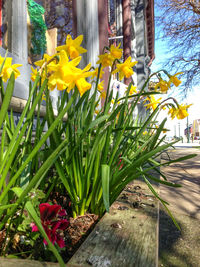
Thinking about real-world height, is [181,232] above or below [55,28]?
below

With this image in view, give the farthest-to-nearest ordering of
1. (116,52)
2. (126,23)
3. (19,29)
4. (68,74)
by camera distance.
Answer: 1. (126,23)
2. (19,29)
3. (116,52)
4. (68,74)

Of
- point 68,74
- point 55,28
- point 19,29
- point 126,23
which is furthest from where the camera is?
point 126,23

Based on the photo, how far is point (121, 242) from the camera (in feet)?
1.57

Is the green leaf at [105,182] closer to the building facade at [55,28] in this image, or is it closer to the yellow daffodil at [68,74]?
the yellow daffodil at [68,74]

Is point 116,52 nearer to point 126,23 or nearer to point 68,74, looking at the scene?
point 68,74

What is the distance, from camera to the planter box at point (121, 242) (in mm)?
404

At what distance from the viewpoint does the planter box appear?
1.33 ft

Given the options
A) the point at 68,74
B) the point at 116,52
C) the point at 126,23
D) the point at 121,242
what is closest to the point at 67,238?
the point at 121,242

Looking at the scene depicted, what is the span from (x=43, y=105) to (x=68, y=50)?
2.99ft

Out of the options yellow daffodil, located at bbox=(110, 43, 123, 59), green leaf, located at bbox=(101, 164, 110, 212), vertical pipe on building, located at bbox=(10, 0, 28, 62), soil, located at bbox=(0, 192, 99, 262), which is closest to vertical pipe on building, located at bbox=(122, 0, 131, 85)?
vertical pipe on building, located at bbox=(10, 0, 28, 62)

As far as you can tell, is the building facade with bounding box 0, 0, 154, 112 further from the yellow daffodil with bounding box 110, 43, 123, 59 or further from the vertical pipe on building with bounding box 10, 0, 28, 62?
the yellow daffodil with bounding box 110, 43, 123, 59

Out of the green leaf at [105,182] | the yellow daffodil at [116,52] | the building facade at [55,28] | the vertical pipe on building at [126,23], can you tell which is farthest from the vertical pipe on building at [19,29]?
the vertical pipe on building at [126,23]

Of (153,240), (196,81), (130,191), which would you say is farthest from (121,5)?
(153,240)

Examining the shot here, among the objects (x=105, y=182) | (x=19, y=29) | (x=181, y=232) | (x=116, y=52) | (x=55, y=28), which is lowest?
(x=181, y=232)
